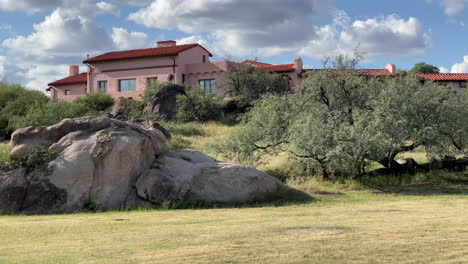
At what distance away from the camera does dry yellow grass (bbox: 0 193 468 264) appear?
9.91 meters

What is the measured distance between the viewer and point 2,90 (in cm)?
4916

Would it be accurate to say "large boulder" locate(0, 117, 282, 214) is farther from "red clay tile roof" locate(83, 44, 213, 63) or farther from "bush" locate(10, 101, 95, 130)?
"red clay tile roof" locate(83, 44, 213, 63)

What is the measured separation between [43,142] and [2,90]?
31189 mm

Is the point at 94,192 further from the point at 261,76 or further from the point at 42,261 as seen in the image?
the point at 261,76

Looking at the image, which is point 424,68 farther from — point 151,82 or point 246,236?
point 246,236

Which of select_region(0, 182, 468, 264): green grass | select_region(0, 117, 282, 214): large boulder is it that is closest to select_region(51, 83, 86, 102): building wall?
select_region(0, 117, 282, 214): large boulder

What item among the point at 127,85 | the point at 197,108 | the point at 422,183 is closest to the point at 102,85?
the point at 127,85

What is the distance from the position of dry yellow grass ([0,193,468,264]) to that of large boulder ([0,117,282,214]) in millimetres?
1575

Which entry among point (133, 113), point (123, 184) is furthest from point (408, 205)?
point (133, 113)

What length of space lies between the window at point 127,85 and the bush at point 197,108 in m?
10.6

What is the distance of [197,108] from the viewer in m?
→ 51.6

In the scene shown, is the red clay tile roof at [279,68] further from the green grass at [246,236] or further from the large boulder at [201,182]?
the green grass at [246,236]

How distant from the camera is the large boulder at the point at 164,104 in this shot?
172 ft

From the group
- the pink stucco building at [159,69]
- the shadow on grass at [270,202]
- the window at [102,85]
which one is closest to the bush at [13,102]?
the pink stucco building at [159,69]
